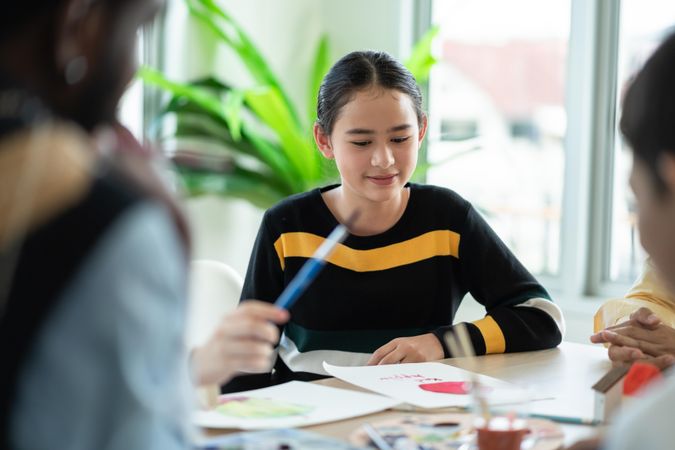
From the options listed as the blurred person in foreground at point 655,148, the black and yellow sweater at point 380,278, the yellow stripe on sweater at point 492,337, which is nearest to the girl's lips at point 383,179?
the black and yellow sweater at point 380,278

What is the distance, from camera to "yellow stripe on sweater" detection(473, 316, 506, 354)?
187 centimetres

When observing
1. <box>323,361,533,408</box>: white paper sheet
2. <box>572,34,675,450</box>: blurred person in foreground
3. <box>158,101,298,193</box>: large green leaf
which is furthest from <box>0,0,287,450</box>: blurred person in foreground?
<box>158,101,298,193</box>: large green leaf

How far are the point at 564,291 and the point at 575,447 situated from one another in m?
2.52

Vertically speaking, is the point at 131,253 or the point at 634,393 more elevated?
the point at 131,253

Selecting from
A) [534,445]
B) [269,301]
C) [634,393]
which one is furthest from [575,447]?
[269,301]

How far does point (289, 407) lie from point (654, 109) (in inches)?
Result: 28.5

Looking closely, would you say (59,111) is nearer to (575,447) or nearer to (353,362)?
(575,447)

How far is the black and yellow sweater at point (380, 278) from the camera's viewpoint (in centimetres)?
200

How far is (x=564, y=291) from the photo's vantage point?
11.6 ft

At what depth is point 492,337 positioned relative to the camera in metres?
1.87

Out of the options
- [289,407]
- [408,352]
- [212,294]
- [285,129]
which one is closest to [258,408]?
[289,407]

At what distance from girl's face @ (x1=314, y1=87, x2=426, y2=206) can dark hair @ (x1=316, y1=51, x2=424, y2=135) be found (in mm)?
20

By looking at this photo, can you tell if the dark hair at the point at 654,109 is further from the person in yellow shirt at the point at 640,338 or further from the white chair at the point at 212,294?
the white chair at the point at 212,294

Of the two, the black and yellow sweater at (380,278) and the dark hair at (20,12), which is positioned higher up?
the dark hair at (20,12)
